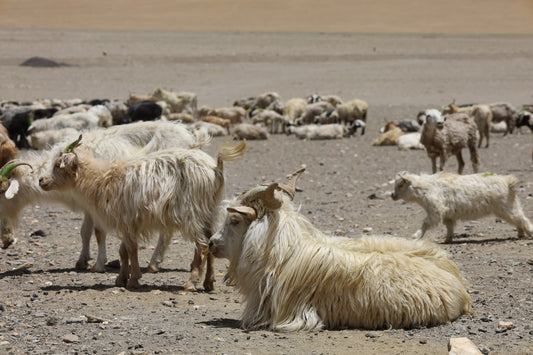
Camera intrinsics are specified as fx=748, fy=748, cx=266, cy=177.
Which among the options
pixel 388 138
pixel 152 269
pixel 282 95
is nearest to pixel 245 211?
pixel 152 269

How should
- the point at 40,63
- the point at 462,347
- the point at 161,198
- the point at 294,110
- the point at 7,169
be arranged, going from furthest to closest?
the point at 40,63
the point at 294,110
the point at 7,169
the point at 161,198
the point at 462,347

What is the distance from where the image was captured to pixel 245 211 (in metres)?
5.71

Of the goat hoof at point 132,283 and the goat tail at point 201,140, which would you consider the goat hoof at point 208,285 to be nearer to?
the goat hoof at point 132,283

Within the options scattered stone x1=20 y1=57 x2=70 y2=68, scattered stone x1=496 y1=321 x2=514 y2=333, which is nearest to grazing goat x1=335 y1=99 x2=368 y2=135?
scattered stone x1=496 y1=321 x2=514 y2=333

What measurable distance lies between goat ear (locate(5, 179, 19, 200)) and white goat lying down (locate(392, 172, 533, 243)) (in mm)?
4800

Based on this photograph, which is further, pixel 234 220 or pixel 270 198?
pixel 234 220

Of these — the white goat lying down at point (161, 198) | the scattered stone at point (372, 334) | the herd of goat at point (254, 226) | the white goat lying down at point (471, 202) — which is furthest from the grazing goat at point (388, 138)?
the scattered stone at point (372, 334)

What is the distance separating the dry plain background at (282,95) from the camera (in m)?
5.53

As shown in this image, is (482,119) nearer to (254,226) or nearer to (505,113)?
(505,113)

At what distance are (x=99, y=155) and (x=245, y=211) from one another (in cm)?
350

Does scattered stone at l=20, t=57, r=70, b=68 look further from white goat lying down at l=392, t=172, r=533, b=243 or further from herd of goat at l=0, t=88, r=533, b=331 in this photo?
white goat lying down at l=392, t=172, r=533, b=243

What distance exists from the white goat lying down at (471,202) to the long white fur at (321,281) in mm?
3471

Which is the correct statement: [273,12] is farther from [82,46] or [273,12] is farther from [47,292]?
[47,292]

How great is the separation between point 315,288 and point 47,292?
9.11ft
